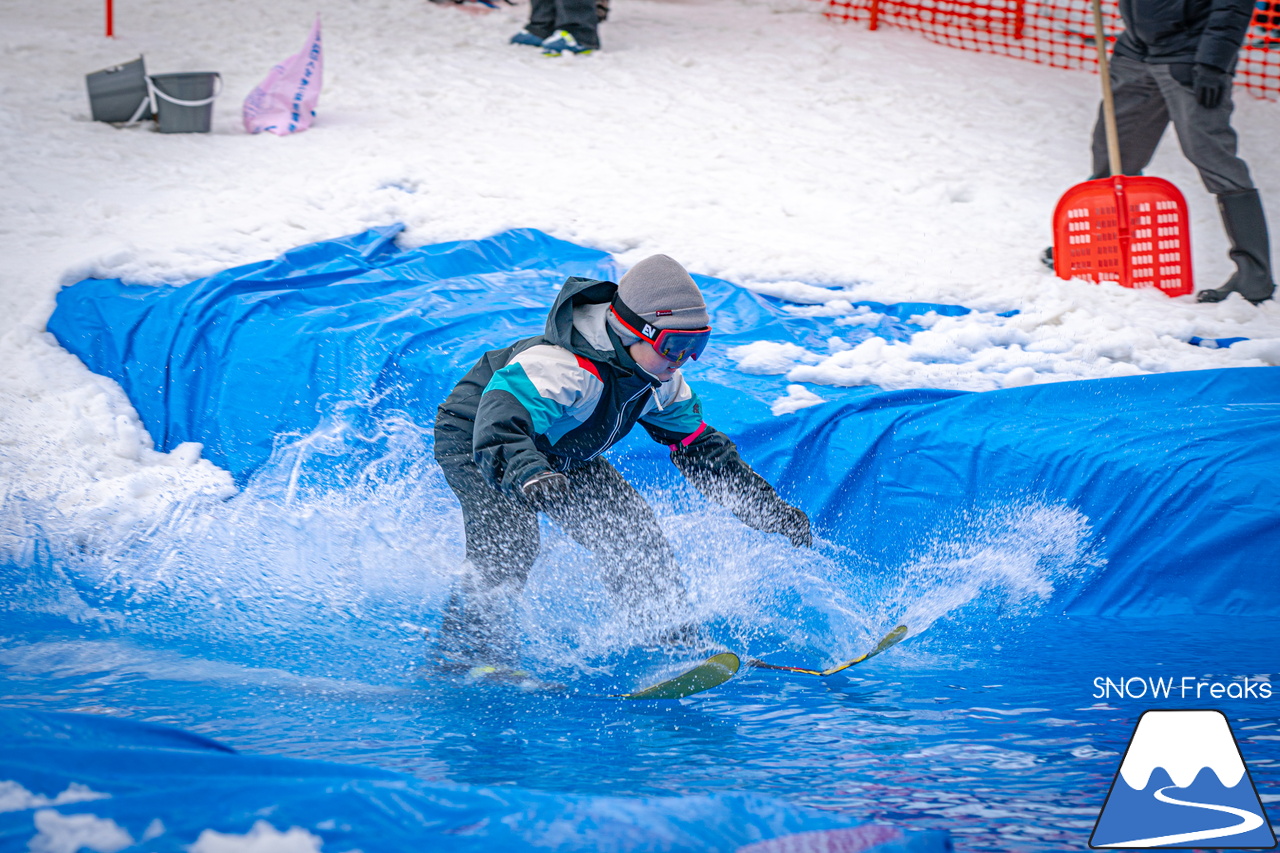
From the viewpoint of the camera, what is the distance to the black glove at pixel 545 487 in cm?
249

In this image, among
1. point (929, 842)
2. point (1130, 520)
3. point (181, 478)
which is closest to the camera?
point (929, 842)

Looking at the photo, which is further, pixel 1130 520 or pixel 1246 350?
pixel 1246 350

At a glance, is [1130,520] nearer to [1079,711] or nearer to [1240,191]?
[1079,711]

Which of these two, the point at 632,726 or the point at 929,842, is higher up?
the point at 929,842

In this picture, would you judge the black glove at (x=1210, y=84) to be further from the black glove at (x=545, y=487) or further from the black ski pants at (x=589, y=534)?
the black glove at (x=545, y=487)

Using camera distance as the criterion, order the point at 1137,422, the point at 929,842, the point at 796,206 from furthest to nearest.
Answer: the point at 796,206
the point at 1137,422
the point at 929,842

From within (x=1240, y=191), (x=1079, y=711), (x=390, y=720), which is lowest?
(x=390, y=720)

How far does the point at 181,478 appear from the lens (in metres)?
4.07

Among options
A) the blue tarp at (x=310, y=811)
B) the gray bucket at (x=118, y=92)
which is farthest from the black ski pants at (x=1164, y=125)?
the gray bucket at (x=118, y=92)

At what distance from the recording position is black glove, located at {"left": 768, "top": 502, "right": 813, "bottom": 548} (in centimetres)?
319

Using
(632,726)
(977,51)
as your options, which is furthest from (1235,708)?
(977,51)

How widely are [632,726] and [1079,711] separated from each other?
3.64 feet

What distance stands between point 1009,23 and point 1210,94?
5.36 metres

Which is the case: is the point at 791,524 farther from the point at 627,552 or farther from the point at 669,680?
the point at 669,680
